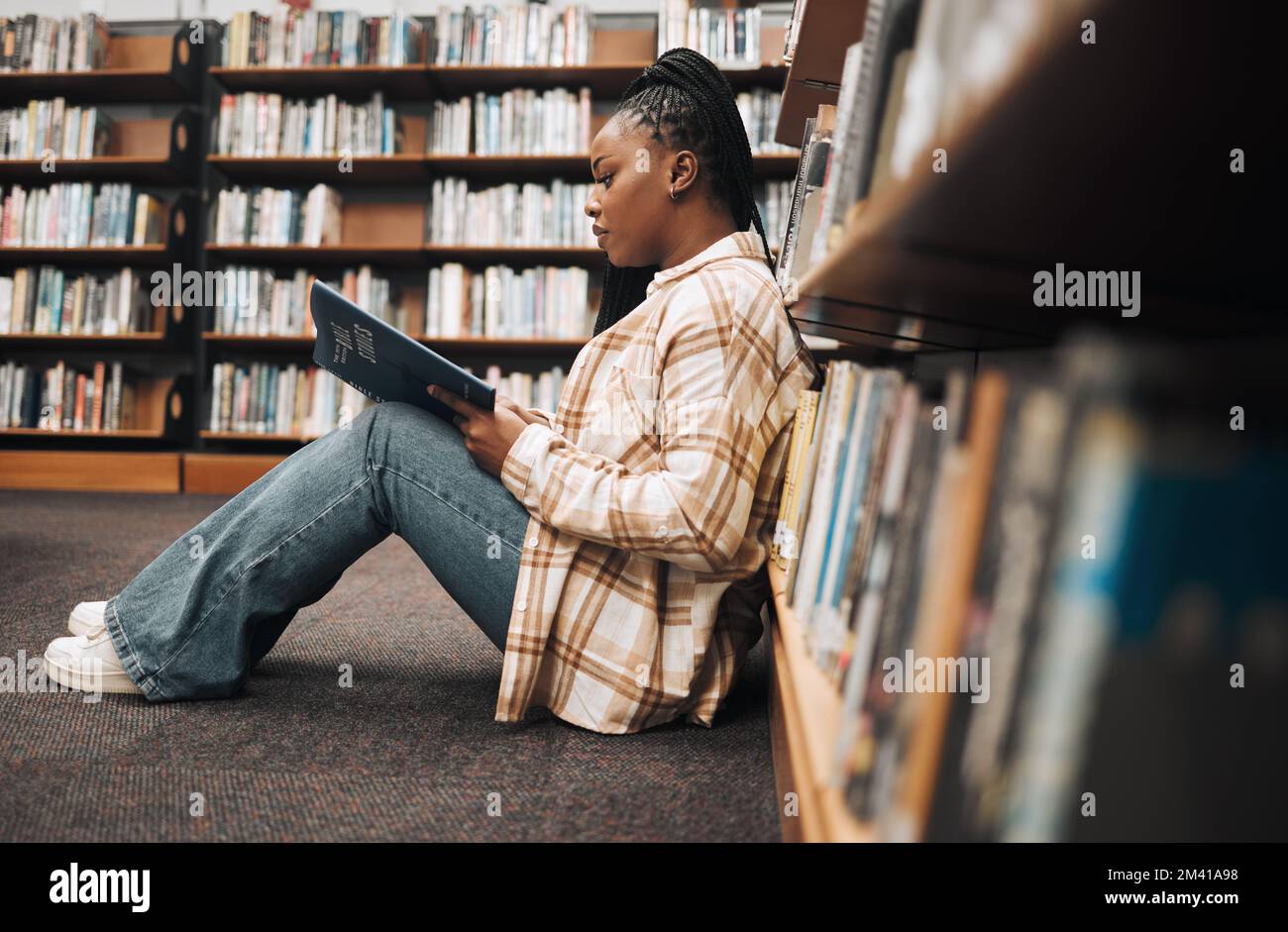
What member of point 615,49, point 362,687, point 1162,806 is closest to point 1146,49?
point 1162,806

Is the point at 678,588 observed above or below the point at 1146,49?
below

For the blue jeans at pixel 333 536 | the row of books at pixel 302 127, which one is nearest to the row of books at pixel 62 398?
the row of books at pixel 302 127

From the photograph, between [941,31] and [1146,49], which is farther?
[941,31]

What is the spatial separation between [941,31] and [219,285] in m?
3.75

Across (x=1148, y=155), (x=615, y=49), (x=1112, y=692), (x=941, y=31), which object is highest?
(x=615, y=49)

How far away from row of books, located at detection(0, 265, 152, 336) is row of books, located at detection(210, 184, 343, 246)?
1.66ft

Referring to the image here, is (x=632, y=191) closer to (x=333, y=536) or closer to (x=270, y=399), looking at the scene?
(x=333, y=536)

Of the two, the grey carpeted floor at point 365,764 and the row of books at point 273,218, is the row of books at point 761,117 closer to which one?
the row of books at point 273,218

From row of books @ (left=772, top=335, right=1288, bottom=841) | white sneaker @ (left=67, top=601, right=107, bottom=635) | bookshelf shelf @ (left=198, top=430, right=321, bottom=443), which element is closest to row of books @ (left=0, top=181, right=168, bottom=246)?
bookshelf shelf @ (left=198, top=430, right=321, bottom=443)

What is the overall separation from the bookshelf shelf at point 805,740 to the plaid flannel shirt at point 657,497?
100 millimetres

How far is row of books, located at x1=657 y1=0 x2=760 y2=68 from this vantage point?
340 cm

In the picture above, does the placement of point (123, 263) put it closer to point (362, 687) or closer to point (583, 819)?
point (362, 687)

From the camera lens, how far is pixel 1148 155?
433 mm

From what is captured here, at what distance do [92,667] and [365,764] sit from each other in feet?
1.39
